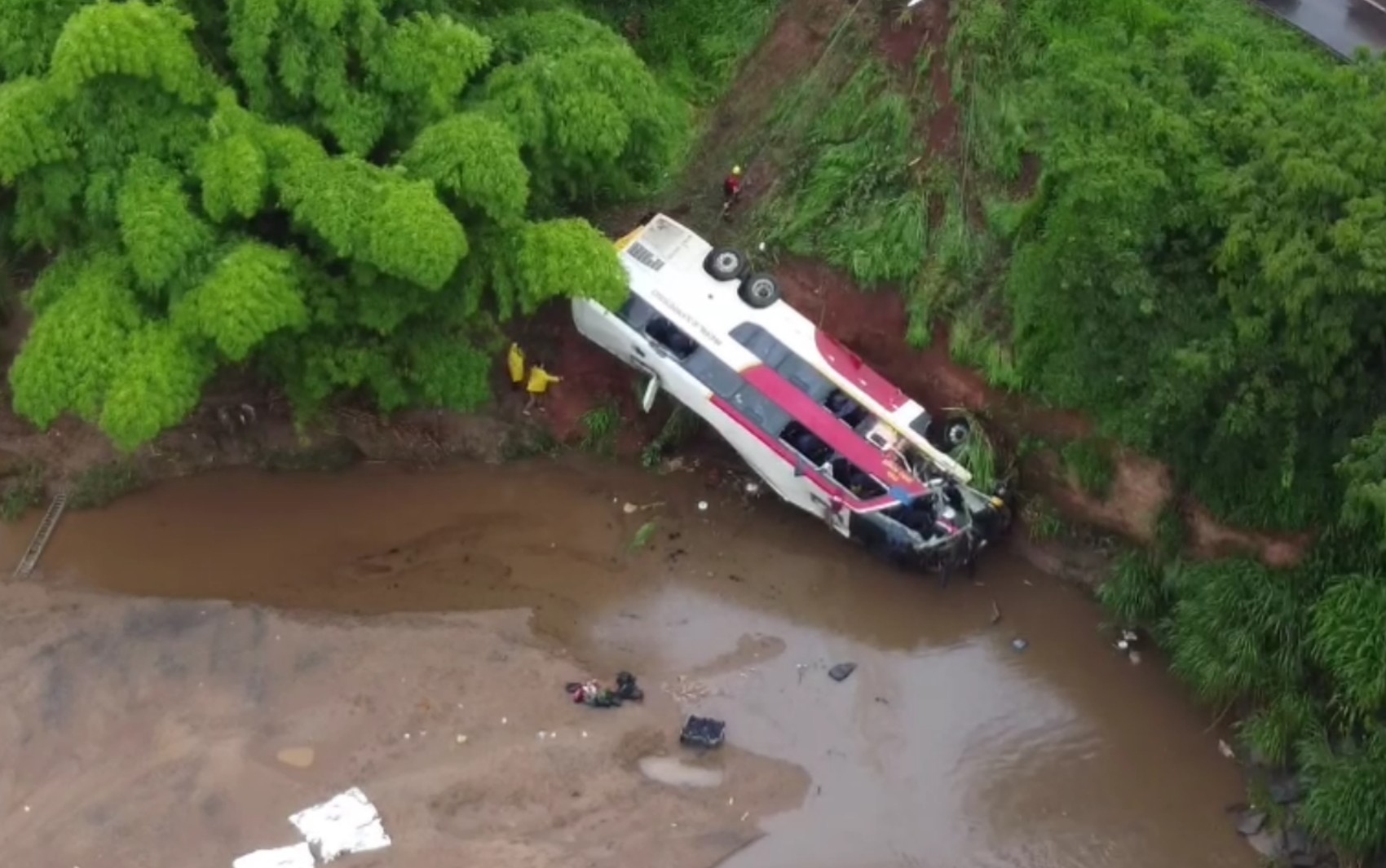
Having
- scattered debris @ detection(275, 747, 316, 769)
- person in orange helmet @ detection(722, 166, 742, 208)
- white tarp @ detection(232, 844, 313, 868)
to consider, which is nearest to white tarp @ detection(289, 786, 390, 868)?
white tarp @ detection(232, 844, 313, 868)

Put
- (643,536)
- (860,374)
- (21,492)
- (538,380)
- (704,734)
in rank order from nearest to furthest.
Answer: (704,734) → (860,374) → (643,536) → (21,492) → (538,380)

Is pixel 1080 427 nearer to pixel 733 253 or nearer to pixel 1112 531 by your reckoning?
pixel 1112 531

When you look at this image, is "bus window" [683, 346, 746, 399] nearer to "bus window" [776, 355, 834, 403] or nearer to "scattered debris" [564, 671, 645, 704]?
"bus window" [776, 355, 834, 403]

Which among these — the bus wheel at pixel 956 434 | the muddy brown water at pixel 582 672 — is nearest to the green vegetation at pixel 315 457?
the muddy brown water at pixel 582 672

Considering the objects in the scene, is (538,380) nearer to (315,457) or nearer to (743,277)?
(743,277)

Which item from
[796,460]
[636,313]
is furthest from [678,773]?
[636,313]

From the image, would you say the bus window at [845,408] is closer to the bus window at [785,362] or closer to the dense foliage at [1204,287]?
the bus window at [785,362]
